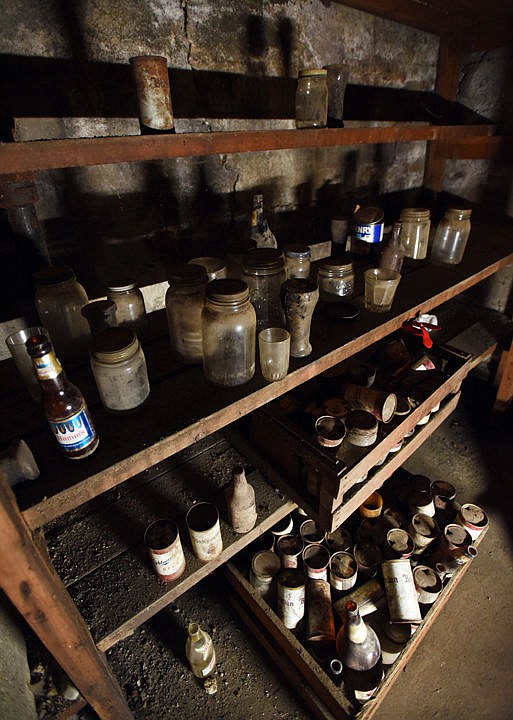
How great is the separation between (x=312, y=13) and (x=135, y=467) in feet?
6.08

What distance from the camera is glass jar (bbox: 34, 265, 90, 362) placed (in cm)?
103

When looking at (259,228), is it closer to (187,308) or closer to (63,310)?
(187,308)

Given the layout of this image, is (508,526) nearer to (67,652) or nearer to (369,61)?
(67,652)

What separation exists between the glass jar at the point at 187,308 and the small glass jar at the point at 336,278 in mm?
474

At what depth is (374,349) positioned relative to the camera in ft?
6.49

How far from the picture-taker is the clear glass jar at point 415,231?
1650 millimetres

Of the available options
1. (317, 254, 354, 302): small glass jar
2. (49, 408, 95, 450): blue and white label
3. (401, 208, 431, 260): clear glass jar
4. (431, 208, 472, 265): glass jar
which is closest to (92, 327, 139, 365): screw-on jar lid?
(49, 408, 95, 450): blue and white label

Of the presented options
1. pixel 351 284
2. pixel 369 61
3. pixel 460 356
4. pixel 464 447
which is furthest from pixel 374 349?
pixel 369 61

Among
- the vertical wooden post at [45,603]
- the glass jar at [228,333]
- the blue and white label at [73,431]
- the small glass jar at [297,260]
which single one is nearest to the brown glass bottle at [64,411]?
the blue and white label at [73,431]

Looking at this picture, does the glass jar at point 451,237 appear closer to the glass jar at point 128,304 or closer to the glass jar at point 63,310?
the glass jar at point 128,304

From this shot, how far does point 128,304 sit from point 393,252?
980mm

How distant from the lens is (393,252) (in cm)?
149

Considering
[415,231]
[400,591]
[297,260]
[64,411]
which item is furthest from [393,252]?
[400,591]

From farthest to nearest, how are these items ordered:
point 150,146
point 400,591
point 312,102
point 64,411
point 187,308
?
point 400,591 → point 312,102 → point 187,308 → point 150,146 → point 64,411
